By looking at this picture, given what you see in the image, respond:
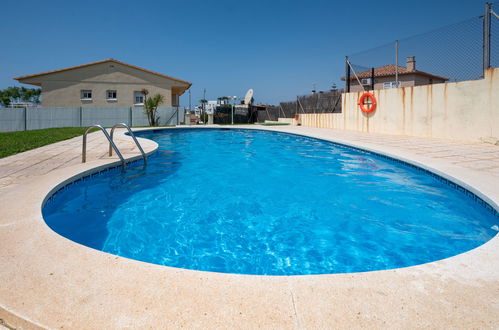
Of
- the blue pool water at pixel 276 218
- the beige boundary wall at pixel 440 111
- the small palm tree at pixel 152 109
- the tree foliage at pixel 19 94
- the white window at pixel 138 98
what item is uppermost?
the tree foliage at pixel 19 94

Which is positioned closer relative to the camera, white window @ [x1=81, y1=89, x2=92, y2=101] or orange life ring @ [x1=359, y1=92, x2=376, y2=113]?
orange life ring @ [x1=359, y1=92, x2=376, y2=113]

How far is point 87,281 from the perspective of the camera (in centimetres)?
176

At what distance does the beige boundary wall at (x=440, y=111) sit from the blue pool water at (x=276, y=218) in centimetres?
426

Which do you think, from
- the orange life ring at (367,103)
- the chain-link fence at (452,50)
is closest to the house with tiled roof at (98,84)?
the orange life ring at (367,103)

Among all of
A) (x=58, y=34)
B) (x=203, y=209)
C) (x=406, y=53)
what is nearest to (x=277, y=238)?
(x=203, y=209)

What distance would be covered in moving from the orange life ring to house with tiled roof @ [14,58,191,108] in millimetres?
18029

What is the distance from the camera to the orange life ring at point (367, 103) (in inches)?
505

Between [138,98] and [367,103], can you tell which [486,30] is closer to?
[367,103]

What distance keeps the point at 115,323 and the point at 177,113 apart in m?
23.4

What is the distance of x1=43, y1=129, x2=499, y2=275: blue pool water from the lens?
119 inches

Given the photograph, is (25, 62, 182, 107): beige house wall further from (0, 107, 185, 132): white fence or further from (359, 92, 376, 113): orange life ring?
(359, 92, 376, 113): orange life ring

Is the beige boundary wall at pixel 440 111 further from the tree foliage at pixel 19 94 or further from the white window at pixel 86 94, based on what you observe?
the tree foliage at pixel 19 94

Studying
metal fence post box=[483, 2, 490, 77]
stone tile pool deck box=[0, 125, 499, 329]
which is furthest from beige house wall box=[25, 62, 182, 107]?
stone tile pool deck box=[0, 125, 499, 329]

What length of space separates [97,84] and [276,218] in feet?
83.1
